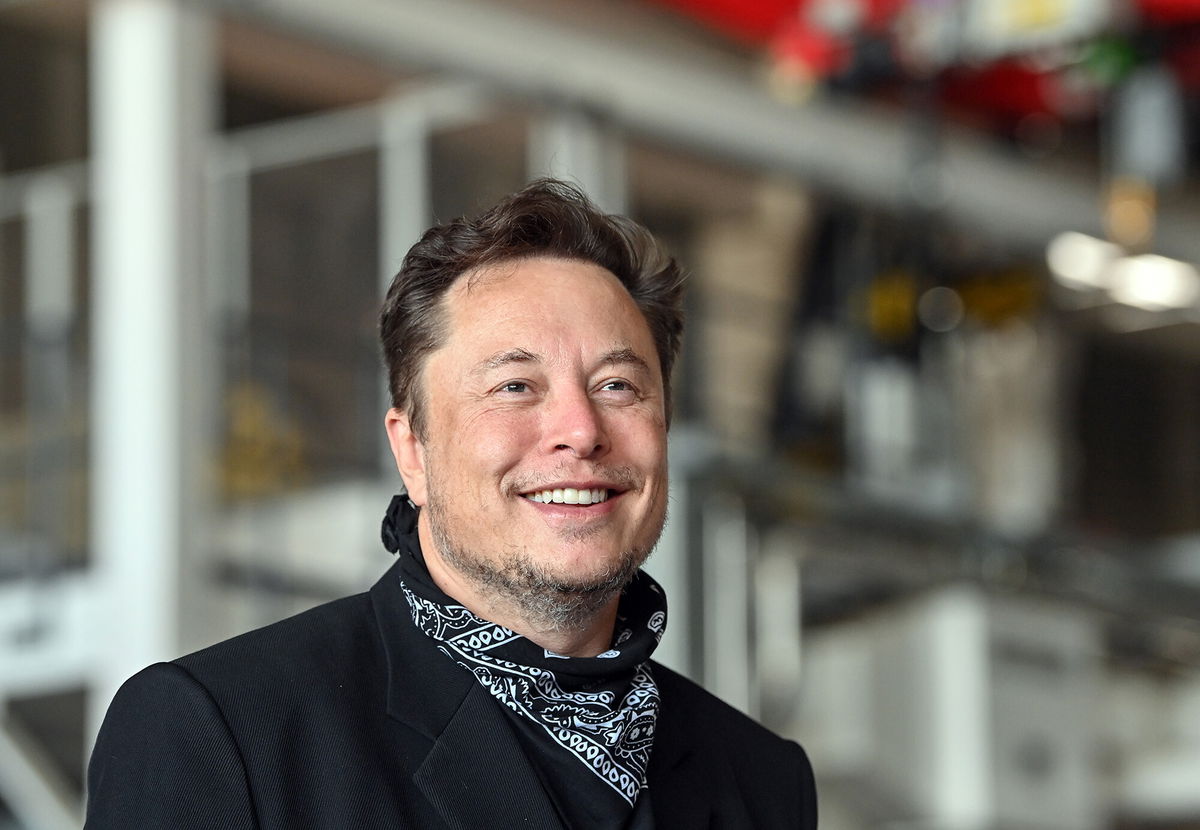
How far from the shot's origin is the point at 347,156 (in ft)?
28.3

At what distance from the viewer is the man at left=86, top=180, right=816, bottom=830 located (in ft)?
5.08

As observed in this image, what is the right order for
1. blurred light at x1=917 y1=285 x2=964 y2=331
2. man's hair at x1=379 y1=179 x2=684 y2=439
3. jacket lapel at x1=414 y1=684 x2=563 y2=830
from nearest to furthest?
jacket lapel at x1=414 y1=684 x2=563 y2=830
man's hair at x1=379 y1=179 x2=684 y2=439
blurred light at x1=917 y1=285 x2=964 y2=331

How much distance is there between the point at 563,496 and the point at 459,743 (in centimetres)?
23

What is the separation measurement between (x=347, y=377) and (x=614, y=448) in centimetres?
678

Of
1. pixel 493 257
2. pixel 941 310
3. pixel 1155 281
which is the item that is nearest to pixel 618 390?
pixel 493 257

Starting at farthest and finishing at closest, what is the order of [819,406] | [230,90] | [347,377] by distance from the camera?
1. [819,406]
2. [230,90]
3. [347,377]

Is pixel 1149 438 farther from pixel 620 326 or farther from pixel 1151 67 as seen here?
pixel 620 326

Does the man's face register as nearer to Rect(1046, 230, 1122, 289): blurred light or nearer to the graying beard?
the graying beard

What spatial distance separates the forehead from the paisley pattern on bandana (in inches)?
9.3

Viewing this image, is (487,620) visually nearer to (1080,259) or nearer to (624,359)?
(624,359)

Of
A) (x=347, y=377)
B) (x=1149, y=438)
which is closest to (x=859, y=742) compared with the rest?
(x=347, y=377)

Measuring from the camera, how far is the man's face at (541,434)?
1654mm

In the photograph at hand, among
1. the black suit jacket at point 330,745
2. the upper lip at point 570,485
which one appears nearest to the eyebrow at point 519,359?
the upper lip at point 570,485

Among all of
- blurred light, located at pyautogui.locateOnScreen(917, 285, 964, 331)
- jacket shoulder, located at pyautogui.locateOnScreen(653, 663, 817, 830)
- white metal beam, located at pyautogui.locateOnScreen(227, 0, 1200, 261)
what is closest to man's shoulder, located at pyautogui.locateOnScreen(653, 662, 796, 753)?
jacket shoulder, located at pyautogui.locateOnScreen(653, 663, 817, 830)
